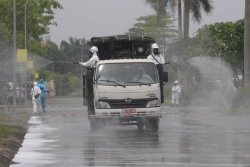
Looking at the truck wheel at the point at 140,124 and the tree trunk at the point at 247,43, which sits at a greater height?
the tree trunk at the point at 247,43

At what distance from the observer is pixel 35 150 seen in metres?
16.6

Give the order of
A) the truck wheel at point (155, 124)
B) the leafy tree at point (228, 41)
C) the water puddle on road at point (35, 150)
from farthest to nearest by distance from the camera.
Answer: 1. the leafy tree at point (228, 41)
2. the truck wheel at point (155, 124)
3. the water puddle on road at point (35, 150)

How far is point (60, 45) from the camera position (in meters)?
136

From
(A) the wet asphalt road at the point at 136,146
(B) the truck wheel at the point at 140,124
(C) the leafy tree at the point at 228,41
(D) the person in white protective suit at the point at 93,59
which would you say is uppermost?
(C) the leafy tree at the point at 228,41

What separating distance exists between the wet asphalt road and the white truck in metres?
0.50

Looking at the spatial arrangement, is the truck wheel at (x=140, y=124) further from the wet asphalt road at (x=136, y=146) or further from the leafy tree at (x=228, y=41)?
the leafy tree at (x=228, y=41)

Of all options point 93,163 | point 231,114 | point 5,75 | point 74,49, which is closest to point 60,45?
point 74,49

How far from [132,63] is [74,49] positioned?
107154 millimetres

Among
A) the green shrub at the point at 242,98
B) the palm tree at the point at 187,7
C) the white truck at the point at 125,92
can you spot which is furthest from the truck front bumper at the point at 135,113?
the palm tree at the point at 187,7

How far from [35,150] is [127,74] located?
21.9 feet

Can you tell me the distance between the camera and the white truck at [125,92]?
22.1m

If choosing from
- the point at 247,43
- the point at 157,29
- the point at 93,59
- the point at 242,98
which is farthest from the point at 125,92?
the point at 157,29

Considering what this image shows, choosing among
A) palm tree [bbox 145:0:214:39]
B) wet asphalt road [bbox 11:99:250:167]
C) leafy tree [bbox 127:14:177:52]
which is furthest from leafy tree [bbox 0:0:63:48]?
leafy tree [bbox 127:14:177:52]

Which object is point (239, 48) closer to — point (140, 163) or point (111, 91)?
point (111, 91)
